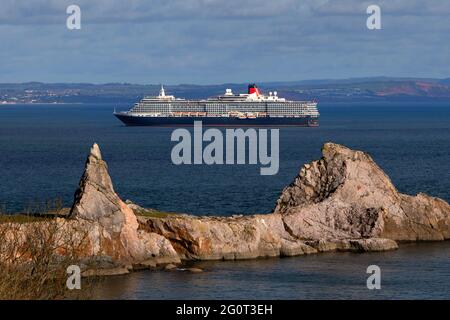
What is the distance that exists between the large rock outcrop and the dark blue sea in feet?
5.10

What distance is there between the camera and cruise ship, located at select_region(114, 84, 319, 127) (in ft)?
579

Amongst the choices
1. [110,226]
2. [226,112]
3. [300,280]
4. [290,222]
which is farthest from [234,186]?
[226,112]

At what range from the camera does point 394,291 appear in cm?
3878

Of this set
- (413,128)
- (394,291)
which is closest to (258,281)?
(394,291)

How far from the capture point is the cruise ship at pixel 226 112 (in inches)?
6949

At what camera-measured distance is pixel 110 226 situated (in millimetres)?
43188

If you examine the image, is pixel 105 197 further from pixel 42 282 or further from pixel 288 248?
pixel 42 282

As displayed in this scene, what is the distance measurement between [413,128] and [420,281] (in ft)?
398

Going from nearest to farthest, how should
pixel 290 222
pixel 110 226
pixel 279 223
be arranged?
pixel 110 226 < pixel 279 223 < pixel 290 222

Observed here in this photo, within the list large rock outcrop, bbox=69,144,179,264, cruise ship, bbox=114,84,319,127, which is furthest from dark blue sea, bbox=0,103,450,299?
cruise ship, bbox=114,84,319,127

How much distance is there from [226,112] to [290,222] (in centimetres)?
13270

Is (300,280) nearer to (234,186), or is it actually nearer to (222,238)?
(222,238)

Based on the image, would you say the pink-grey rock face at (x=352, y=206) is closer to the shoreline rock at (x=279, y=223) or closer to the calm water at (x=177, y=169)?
the shoreline rock at (x=279, y=223)

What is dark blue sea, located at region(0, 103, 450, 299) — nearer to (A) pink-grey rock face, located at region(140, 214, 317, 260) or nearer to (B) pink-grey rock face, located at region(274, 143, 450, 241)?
(A) pink-grey rock face, located at region(140, 214, 317, 260)
